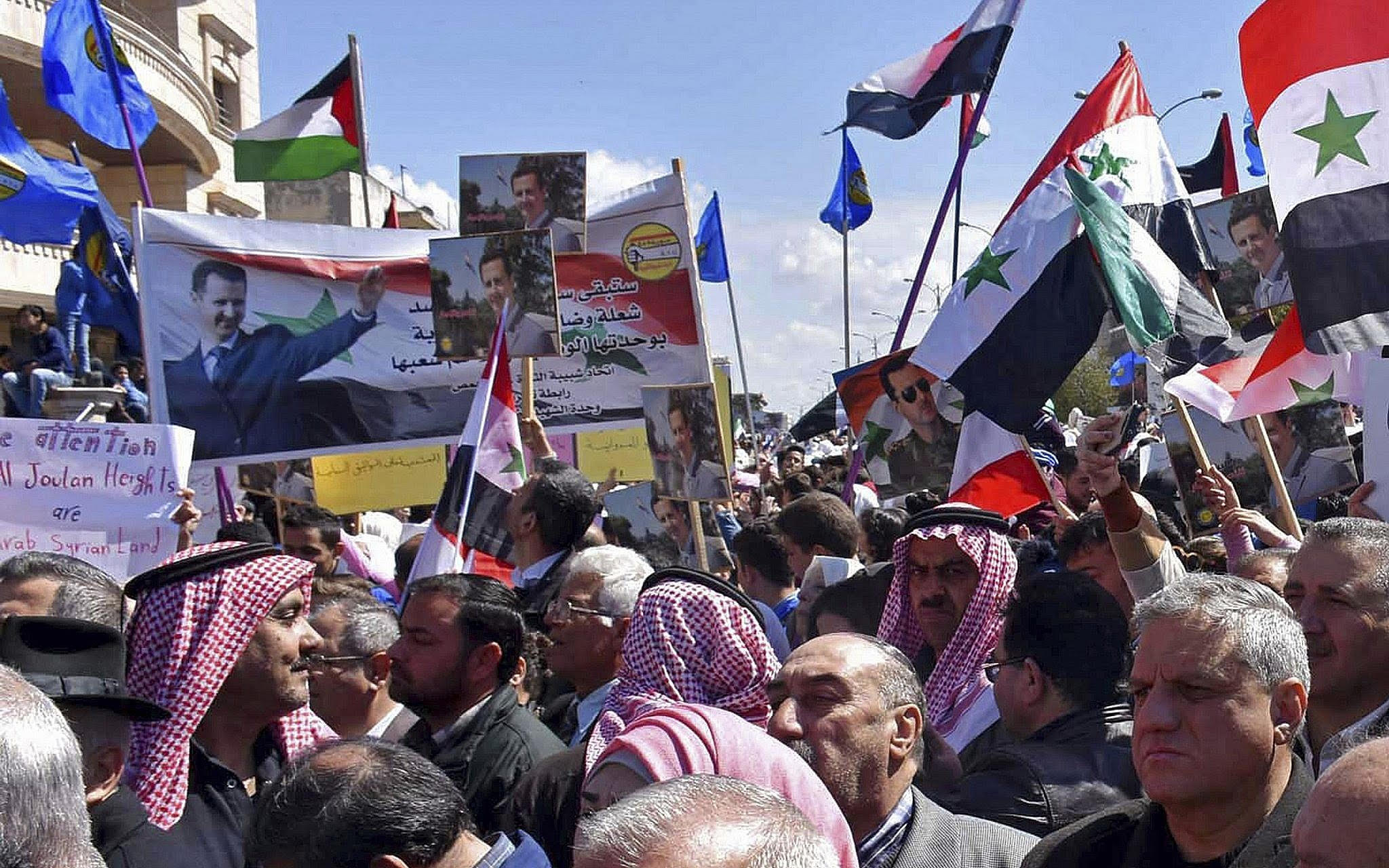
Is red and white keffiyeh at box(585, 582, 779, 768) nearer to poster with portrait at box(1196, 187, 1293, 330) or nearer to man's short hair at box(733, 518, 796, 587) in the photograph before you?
man's short hair at box(733, 518, 796, 587)

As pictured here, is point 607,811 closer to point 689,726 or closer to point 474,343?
Answer: point 689,726

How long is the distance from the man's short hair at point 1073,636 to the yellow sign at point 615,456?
21.6 ft

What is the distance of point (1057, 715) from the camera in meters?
3.57

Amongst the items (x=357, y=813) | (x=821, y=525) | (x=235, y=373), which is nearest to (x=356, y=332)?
(x=235, y=373)

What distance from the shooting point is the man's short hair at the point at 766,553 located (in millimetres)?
6180

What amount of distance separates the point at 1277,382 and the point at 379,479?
17.4 ft

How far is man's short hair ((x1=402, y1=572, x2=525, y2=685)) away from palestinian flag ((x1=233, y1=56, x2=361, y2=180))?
17.3 ft

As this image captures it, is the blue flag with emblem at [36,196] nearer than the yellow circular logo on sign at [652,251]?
No

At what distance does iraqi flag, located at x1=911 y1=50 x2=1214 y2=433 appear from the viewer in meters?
5.76

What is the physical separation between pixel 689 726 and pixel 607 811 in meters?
0.70

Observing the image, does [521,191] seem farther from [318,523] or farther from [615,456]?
[615,456]

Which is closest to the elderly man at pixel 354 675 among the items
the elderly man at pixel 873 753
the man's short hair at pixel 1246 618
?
the elderly man at pixel 873 753

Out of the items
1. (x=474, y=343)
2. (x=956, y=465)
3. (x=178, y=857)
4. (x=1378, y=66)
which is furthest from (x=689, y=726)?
(x=474, y=343)

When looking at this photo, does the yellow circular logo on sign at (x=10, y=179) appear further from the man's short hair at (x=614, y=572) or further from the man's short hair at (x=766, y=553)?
the man's short hair at (x=614, y=572)
